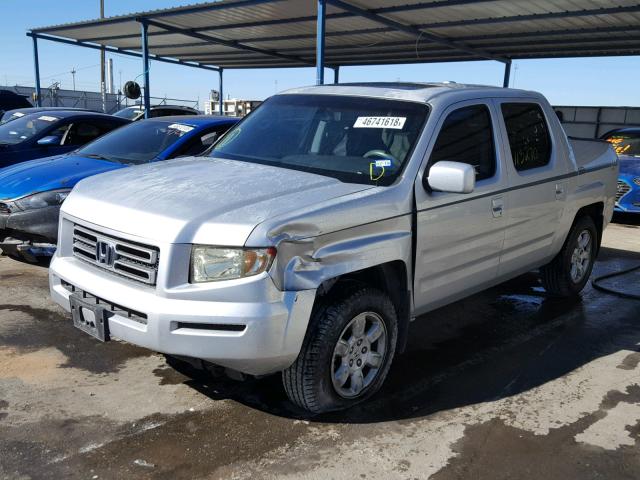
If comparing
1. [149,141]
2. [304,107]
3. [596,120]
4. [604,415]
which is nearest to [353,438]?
[604,415]

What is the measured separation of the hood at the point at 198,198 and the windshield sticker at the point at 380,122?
0.57 meters

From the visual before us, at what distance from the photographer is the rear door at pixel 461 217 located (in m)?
3.66

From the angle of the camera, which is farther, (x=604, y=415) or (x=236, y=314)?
(x=604, y=415)

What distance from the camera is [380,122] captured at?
3.86m

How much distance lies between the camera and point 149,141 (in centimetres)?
651

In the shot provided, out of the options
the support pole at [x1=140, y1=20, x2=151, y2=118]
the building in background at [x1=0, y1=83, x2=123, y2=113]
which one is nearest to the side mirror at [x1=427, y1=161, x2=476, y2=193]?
the support pole at [x1=140, y1=20, x2=151, y2=118]

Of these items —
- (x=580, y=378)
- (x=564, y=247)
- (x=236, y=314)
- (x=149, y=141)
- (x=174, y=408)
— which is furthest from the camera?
(x=149, y=141)

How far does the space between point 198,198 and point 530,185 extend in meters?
2.66

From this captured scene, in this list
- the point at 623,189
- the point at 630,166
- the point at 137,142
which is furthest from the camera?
the point at 630,166

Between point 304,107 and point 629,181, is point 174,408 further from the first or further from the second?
point 629,181

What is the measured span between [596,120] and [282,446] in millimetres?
22394

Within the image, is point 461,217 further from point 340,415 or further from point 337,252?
point 340,415

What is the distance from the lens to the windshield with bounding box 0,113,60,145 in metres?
8.06

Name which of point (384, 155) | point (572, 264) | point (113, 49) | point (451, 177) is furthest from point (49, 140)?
point (113, 49)
